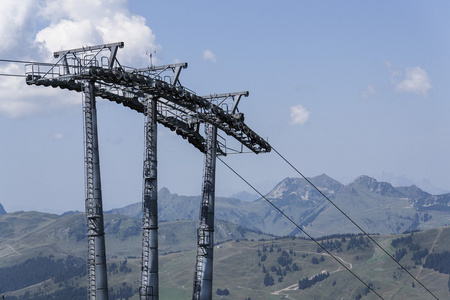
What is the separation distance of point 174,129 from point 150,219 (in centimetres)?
1622

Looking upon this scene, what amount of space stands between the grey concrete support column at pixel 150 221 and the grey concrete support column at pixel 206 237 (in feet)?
29.7

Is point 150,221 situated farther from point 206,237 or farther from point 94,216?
point 206,237

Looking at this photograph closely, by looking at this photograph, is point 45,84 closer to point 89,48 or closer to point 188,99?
point 89,48

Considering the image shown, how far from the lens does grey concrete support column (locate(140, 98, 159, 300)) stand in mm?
59438

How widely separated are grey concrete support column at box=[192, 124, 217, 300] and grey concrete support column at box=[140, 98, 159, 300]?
29.7ft

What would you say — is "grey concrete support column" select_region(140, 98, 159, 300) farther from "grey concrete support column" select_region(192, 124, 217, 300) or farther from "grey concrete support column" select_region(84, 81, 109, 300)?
"grey concrete support column" select_region(192, 124, 217, 300)

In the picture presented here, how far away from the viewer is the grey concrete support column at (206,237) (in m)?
68.5

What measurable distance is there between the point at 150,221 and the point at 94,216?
24.2 feet

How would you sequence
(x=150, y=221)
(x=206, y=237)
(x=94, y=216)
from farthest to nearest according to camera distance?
(x=206, y=237), (x=150, y=221), (x=94, y=216)

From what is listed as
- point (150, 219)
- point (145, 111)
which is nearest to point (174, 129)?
point (145, 111)

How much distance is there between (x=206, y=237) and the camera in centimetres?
6875

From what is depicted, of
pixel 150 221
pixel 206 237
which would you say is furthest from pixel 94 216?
pixel 206 237

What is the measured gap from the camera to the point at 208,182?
231 ft

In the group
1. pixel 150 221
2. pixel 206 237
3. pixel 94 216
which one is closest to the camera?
pixel 94 216
